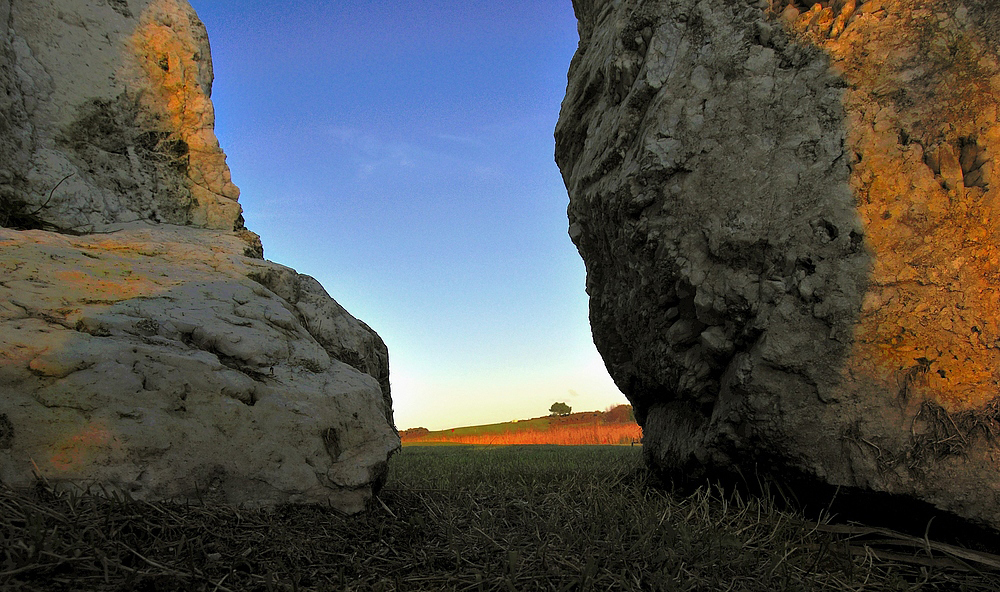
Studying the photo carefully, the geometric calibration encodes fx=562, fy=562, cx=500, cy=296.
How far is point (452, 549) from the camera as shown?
245 cm

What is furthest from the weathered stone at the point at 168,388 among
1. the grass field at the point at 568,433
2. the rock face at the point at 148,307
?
the grass field at the point at 568,433

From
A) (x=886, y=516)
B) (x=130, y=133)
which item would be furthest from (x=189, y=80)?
(x=886, y=516)

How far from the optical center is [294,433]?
2.70m

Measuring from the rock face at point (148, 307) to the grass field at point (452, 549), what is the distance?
20cm

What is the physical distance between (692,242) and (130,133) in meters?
4.41

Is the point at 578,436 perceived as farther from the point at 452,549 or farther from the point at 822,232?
the point at 452,549

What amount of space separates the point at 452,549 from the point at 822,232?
7.95 feet

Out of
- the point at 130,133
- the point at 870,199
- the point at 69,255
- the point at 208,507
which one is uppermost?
the point at 130,133

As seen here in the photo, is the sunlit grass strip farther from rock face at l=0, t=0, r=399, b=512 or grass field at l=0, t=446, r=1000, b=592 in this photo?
grass field at l=0, t=446, r=1000, b=592

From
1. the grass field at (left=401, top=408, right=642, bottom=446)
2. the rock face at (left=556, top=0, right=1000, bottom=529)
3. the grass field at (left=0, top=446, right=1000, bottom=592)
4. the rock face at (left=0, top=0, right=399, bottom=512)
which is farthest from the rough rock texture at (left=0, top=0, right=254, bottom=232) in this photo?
the grass field at (left=401, top=408, right=642, bottom=446)

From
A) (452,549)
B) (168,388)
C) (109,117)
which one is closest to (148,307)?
(168,388)

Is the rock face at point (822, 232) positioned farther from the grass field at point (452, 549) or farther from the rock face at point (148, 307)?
the rock face at point (148, 307)

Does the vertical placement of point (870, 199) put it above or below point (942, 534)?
above

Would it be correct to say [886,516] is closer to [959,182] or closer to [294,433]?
[959,182]
